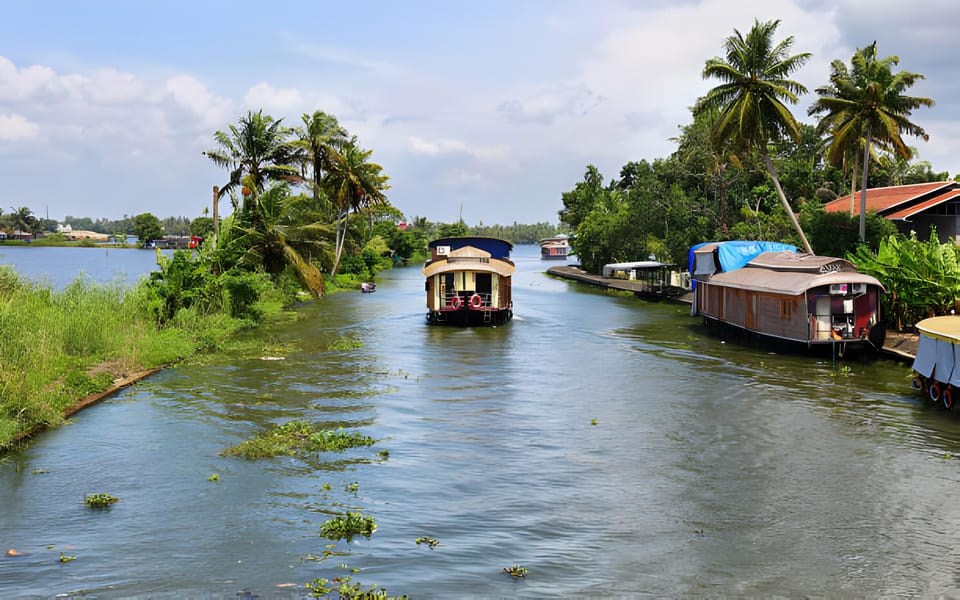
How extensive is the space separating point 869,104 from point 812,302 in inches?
675

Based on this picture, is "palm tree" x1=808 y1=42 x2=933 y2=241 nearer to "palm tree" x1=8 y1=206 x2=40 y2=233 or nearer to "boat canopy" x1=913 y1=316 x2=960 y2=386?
"boat canopy" x1=913 y1=316 x2=960 y2=386

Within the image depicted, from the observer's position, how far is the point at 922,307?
28.2 metres

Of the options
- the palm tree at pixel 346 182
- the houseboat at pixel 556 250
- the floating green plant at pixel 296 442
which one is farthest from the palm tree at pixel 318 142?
the houseboat at pixel 556 250

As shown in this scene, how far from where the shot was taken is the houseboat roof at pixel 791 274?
26.5 metres

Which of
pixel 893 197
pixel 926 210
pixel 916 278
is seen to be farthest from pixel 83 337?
pixel 893 197

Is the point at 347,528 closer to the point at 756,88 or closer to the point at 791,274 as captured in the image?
the point at 791,274

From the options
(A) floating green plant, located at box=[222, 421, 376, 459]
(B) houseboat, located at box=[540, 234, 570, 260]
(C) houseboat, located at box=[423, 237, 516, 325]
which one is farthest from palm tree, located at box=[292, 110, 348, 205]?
(B) houseboat, located at box=[540, 234, 570, 260]

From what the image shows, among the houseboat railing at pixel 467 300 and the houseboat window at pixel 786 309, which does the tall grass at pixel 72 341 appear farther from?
the houseboat window at pixel 786 309

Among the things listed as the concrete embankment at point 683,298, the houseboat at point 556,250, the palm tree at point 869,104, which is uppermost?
the palm tree at point 869,104

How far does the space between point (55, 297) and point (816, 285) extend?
25.2 metres

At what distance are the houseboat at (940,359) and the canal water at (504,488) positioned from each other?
59cm

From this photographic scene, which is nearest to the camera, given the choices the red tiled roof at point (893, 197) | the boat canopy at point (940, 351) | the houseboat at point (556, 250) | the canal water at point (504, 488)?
the canal water at point (504, 488)

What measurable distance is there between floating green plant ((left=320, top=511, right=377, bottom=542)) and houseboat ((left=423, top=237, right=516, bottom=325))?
1028 inches

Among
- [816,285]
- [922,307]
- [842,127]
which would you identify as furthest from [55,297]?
[842,127]
